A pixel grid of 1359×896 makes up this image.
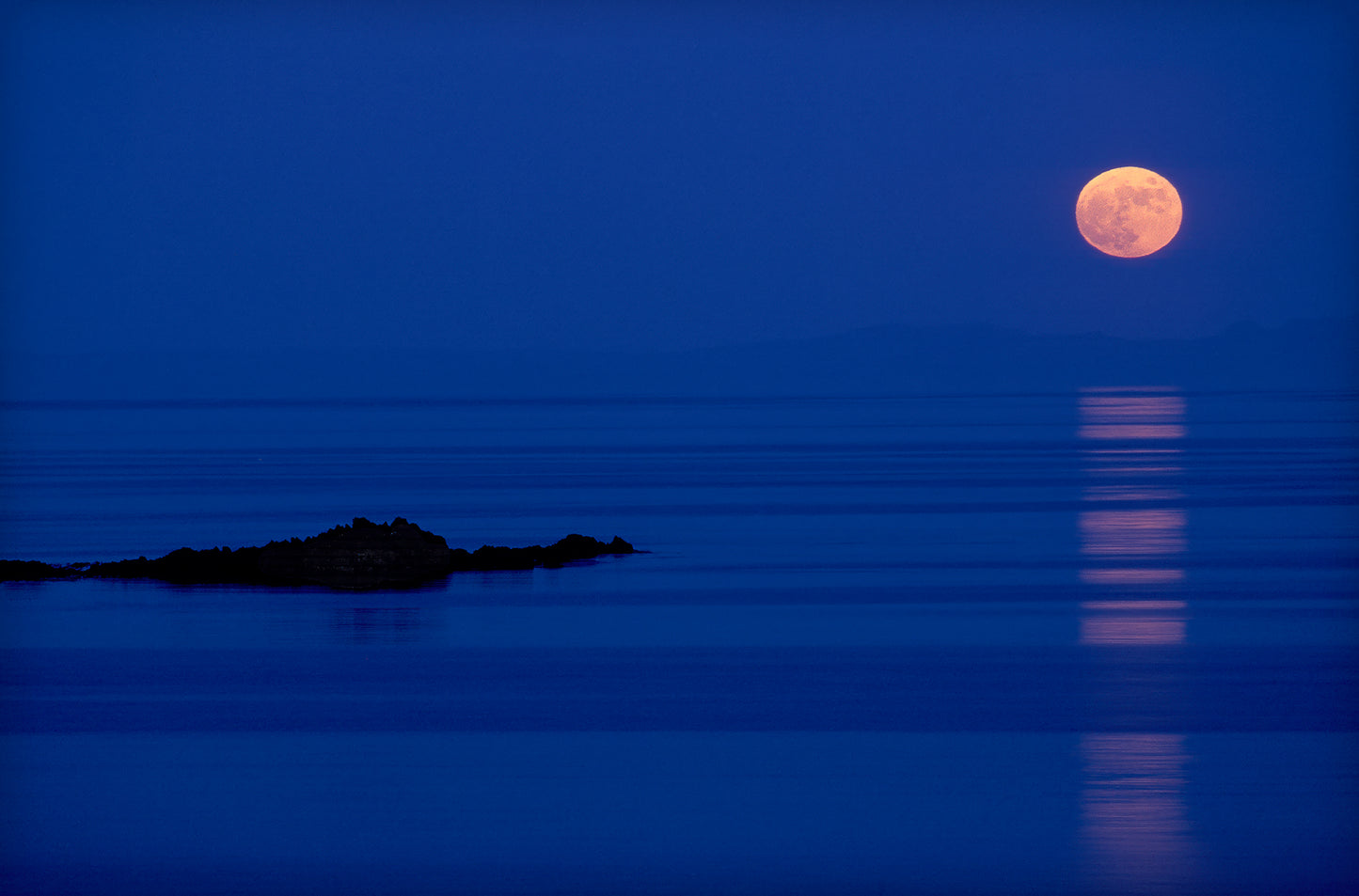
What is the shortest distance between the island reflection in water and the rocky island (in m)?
6.89

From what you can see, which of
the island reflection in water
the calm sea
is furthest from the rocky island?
the island reflection in water

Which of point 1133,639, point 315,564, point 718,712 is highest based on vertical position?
point 315,564

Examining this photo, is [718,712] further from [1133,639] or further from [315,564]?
[315,564]

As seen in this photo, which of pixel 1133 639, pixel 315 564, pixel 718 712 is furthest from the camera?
pixel 315 564

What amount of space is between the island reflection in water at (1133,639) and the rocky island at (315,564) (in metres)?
6.89

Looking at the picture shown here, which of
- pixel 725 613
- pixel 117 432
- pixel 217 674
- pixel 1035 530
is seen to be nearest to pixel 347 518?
pixel 1035 530

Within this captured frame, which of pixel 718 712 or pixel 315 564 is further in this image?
pixel 315 564

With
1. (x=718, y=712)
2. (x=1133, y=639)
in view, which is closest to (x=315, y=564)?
(x=718, y=712)

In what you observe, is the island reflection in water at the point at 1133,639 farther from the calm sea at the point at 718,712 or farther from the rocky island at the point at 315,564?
the rocky island at the point at 315,564

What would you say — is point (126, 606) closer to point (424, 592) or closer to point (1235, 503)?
point (424, 592)

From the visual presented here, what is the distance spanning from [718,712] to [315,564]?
24.8 ft

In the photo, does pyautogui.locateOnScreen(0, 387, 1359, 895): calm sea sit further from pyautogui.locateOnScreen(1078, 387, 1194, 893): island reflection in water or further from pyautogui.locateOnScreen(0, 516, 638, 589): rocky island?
pyautogui.locateOnScreen(0, 516, 638, 589): rocky island

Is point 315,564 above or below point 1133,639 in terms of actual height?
above

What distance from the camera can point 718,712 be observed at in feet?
43.0
